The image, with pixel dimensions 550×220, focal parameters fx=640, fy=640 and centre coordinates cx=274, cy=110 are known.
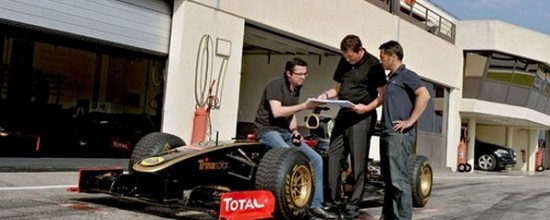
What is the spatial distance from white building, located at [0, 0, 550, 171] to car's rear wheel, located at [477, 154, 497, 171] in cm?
122

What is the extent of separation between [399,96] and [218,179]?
1.76m

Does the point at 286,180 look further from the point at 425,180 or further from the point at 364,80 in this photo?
the point at 425,180

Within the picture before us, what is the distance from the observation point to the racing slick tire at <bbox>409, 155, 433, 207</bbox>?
7461mm

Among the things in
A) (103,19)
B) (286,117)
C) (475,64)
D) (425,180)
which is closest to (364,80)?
(286,117)

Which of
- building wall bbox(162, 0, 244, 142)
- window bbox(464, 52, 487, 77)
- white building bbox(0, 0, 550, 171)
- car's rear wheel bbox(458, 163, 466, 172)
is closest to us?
white building bbox(0, 0, 550, 171)

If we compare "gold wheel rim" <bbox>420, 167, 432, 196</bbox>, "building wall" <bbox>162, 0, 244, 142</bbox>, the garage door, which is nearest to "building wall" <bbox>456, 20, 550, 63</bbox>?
"building wall" <bbox>162, 0, 244, 142</bbox>

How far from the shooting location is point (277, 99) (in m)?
5.86

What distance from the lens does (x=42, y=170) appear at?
8.95 m

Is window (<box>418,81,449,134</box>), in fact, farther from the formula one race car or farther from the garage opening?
the formula one race car

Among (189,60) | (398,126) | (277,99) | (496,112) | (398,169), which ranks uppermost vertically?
(496,112)

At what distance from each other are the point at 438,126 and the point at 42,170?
59.8 ft

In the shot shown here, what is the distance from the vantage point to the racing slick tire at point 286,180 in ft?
17.4

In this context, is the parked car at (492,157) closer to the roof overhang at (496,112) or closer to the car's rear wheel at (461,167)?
the roof overhang at (496,112)

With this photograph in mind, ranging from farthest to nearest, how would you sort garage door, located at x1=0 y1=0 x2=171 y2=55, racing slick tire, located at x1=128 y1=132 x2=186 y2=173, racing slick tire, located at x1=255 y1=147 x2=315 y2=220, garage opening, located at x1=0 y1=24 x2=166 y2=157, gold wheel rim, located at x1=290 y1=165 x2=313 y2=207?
garage opening, located at x1=0 y1=24 x2=166 y2=157 → garage door, located at x1=0 y1=0 x2=171 y2=55 → racing slick tire, located at x1=128 y1=132 x2=186 y2=173 → gold wheel rim, located at x1=290 y1=165 x2=313 y2=207 → racing slick tire, located at x1=255 y1=147 x2=315 y2=220
